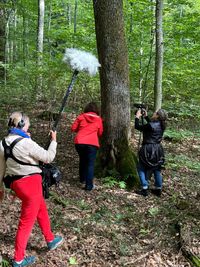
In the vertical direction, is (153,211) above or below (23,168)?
below

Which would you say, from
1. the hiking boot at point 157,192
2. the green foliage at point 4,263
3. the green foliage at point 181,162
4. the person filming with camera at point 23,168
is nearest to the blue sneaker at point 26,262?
the person filming with camera at point 23,168

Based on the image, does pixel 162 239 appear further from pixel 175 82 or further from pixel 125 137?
pixel 175 82

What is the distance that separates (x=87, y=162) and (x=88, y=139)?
0.49 metres

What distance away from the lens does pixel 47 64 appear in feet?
31.2

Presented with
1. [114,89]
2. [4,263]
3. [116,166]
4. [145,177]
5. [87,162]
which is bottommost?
[4,263]

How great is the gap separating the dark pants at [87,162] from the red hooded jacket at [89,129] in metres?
0.11

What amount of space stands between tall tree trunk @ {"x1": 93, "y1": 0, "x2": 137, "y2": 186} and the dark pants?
1.53 ft

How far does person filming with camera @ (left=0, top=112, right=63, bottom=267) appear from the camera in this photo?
12.6 ft

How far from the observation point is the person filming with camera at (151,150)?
671 centimetres

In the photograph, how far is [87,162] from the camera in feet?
22.1

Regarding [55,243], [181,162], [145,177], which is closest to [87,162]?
[145,177]

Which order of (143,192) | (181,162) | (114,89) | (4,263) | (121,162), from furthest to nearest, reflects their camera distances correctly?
(181,162)
(121,162)
(114,89)
(143,192)
(4,263)

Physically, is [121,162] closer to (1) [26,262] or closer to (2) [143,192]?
(2) [143,192]

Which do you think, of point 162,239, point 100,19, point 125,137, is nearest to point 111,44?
point 100,19
